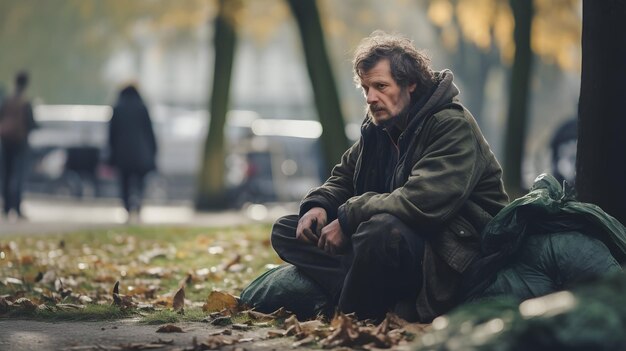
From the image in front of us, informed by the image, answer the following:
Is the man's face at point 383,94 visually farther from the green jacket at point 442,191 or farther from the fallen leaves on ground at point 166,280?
the fallen leaves on ground at point 166,280

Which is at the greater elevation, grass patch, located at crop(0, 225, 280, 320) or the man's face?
the man's face

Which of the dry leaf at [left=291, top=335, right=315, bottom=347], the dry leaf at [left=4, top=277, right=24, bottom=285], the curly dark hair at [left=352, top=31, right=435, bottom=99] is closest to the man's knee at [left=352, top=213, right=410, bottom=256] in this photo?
the dry leaf at [left=291, top=335, right=315, bottom=347]

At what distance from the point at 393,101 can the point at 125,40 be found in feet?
148

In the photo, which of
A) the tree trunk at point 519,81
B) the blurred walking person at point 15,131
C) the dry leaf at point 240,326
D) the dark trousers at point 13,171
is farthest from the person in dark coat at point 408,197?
the dark trousers at point 13,171

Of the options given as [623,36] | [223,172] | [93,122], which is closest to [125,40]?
[93,122]

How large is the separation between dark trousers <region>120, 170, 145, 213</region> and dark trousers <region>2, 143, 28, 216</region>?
145cm

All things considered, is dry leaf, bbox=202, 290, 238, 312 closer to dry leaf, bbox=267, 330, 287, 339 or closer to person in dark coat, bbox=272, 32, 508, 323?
person in dark coat, bbox=272, 32, 508, 323

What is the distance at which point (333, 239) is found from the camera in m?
7.00

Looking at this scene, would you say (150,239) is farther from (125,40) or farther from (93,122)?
(125,40)

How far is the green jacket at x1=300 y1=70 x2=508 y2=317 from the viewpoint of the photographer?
6668mm

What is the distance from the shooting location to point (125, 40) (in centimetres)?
5141

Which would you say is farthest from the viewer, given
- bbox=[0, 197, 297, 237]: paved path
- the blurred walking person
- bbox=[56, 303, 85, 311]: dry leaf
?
the blurred walking person

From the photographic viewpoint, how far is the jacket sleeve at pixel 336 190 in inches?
291

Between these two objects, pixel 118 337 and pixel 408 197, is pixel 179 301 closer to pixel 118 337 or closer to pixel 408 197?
pixel 118 337
